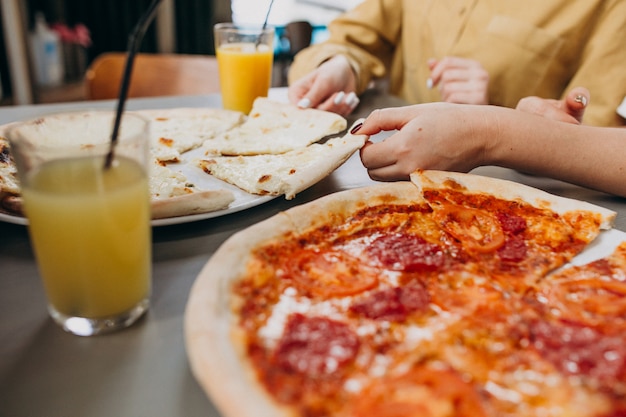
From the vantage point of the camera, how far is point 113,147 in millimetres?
735

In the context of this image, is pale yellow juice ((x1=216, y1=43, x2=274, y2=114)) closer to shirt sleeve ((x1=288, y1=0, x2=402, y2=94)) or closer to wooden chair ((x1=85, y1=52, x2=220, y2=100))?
shirt sleeve ((x1=288, y1=0, x2=402, y2=94))

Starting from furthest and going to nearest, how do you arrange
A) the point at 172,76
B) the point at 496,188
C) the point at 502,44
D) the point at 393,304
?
the point at 172,76 < the point at 502,44 < the point at 496,188 < the point at 393,304

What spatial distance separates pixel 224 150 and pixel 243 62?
22.3 inches

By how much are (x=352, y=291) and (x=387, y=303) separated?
0.06m

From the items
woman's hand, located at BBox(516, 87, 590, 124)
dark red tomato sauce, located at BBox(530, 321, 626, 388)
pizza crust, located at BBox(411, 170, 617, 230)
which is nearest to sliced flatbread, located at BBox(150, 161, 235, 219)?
pizza crust, located at BBox(411, 170, 617, 230)

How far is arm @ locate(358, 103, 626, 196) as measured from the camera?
1262 mm

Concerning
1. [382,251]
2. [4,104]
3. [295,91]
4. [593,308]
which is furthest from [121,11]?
[593,308]

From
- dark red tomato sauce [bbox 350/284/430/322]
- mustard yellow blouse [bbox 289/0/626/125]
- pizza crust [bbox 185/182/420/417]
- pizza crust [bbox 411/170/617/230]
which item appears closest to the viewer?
pizza crust [bbox 185/182/420/417]

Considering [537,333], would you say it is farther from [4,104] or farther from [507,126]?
[4,104]

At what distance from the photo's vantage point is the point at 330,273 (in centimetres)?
92

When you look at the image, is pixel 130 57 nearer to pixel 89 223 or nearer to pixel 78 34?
pixel 89 223

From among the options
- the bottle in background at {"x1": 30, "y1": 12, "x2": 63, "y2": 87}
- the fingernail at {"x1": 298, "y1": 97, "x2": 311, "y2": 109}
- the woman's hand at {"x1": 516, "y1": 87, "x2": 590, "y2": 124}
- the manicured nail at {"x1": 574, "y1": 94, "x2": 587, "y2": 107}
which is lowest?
the bottle in background at {"x1": 30, "y1": 12, "x2": 63, "y2": 87}

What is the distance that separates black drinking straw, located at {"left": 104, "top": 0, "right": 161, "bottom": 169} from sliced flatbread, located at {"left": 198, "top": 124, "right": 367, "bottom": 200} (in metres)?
0.51

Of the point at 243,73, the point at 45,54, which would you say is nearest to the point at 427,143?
the point at 243,73
